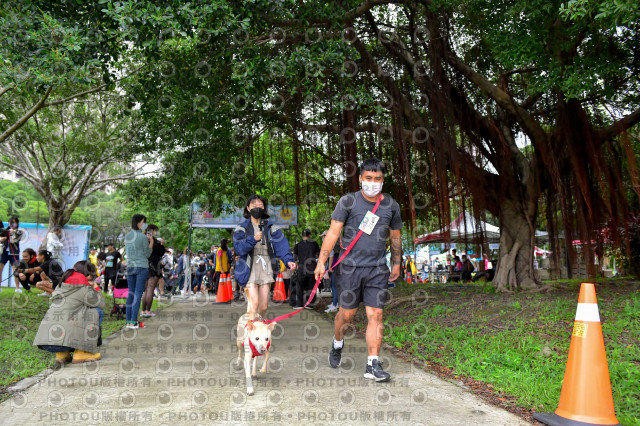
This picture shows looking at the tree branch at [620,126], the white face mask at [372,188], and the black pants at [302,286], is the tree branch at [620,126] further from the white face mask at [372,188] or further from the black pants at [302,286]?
the white face mask at [372,188]

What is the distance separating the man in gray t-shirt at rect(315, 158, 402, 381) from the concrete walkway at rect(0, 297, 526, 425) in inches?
19.6

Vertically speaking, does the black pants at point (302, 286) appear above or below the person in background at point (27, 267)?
below

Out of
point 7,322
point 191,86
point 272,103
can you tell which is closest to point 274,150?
point 272,103

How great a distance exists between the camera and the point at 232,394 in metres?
3.70

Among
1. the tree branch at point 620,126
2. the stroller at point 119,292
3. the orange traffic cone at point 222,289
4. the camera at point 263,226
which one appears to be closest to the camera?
the camera at point 263,226

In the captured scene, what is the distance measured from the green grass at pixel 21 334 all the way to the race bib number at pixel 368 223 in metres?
3.08

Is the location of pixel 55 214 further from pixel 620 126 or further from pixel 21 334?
pixel 620 126

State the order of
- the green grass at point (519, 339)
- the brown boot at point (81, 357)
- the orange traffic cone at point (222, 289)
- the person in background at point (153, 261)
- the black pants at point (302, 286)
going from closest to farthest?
the green grass at point (519, 339)
the brown boot at point (81, 357)
the person in background at point (153, 261)
the black pants at point (302, 286)
the orange traffic cone at point (222, 289)

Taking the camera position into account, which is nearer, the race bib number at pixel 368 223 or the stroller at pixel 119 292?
the race bib number at pixel 368 223

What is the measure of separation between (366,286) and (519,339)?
2309mm

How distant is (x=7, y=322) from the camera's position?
7.43m

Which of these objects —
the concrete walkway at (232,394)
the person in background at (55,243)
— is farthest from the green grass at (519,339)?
the person in background at (55,243)

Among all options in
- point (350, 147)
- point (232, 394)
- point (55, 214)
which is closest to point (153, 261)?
point (350, 147)

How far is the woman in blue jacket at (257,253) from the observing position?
499 centimetres
